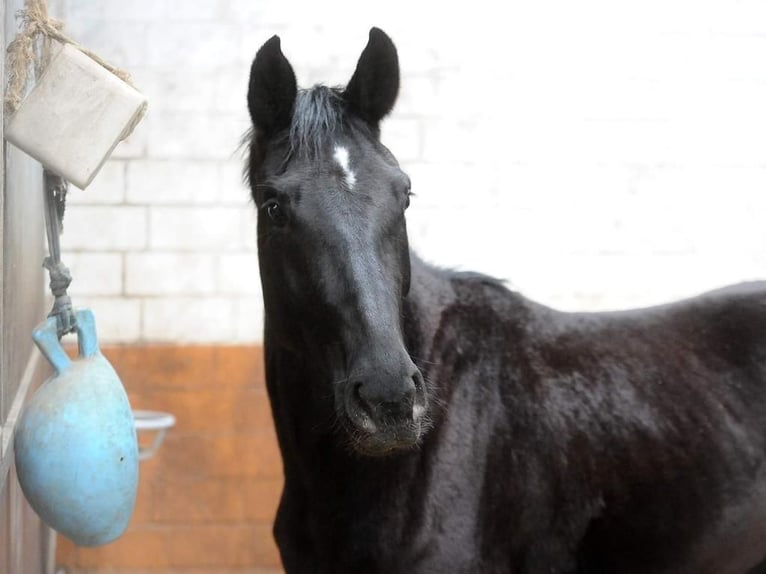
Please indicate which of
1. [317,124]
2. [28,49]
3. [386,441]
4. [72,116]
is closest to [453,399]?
[386,441]

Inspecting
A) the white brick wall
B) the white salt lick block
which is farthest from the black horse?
the white brick wall

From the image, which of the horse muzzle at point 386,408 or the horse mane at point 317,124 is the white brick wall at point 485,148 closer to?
the horse mane at point 317,124

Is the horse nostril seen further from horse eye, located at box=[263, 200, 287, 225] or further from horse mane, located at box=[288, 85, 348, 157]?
horse mane, located at box=[288, 85, 348, 157]

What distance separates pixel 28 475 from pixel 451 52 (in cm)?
305

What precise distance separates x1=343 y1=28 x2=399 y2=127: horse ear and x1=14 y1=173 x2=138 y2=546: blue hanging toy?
0.81m

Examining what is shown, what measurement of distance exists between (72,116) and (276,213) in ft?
1.63

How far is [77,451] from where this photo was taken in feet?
7.38

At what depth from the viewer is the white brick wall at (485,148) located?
15.1ft

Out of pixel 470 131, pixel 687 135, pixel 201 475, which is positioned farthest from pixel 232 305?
pixel 687 135

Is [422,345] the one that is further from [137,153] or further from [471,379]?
[137,153]

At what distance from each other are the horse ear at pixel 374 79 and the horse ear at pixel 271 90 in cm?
15

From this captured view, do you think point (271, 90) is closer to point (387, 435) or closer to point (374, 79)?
point (374, 79)

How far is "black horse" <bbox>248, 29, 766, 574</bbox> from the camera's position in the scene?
7.63 feet

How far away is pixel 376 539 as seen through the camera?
8.11 feet
